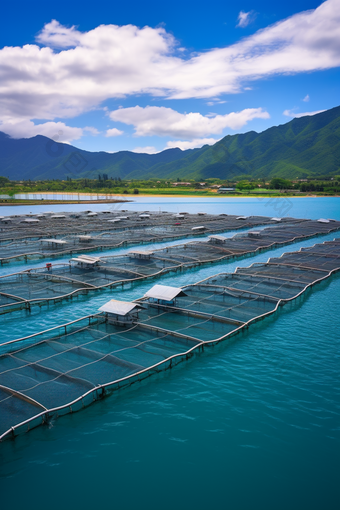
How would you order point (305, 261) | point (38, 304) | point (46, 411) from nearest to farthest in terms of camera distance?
point (46, 411)
point (38, 304)
point (305, 261)

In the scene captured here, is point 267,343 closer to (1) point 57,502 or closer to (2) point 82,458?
(2) point 82,458

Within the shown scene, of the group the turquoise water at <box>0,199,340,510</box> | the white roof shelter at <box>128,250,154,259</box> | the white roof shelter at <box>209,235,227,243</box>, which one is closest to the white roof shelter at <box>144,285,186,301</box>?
the turquoise water at <box>0,199,340,510</box>

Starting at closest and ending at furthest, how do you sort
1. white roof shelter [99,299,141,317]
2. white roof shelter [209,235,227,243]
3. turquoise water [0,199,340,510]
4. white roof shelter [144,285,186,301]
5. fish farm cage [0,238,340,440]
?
turquoise water [0,199,340,510], fish farm cage [0,238,340,440], white roof shelter [99,299,141,317], white roof shelter [144,285,186,301], white roof shelter [209,235,227,243]

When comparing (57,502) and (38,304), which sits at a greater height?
(38,304)

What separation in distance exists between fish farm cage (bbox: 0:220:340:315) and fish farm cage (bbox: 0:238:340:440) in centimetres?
456

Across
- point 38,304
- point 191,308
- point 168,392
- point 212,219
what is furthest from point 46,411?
point 212,219

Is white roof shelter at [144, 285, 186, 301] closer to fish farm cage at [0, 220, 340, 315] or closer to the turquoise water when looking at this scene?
the turquoise water

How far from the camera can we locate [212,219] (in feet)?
185

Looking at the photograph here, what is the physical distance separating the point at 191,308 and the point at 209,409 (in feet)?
A: 21.6

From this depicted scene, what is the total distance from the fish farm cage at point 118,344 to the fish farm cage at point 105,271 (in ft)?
15.0

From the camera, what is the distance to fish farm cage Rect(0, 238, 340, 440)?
10047 mm

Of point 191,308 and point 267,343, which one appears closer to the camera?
→ point 267,343

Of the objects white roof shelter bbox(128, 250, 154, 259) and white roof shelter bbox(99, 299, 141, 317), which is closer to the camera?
white roof shelter bbox(99, 299, 141, 317)

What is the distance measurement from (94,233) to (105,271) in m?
19.2
